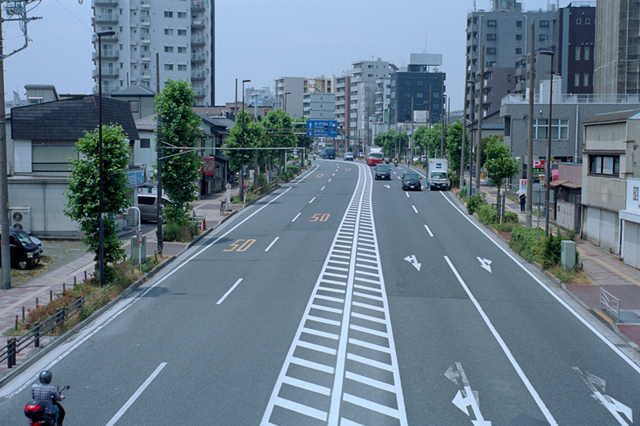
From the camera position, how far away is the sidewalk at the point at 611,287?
17.2m

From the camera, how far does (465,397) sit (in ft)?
39.6

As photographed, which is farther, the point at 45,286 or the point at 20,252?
the point at 20,252

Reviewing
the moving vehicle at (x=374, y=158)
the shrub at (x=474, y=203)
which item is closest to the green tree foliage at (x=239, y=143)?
the shrub at (x=474, y=203)

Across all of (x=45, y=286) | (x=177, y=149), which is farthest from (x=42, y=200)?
(x=45, y=286)

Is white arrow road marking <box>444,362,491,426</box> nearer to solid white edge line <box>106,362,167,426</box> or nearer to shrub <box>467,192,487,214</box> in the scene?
solid white edge line <box>106,362,167,426</box>

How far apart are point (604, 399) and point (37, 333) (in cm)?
1331

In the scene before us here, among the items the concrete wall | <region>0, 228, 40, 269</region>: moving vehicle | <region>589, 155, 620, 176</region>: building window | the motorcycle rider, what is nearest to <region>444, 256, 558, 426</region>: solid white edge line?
the motorcycle rider

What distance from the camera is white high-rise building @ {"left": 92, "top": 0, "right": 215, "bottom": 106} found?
300 ft

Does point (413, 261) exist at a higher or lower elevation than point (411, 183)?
lower

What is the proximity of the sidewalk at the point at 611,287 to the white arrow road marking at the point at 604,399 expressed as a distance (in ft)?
10.9

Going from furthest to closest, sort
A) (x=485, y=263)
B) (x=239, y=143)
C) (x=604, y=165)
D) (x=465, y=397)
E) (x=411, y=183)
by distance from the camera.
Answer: (x=411, y=183) < (x=239, y=143) < (x=604, y=165) < (x=485, y=263) < (x=465, y=397)

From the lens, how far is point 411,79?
150 metres

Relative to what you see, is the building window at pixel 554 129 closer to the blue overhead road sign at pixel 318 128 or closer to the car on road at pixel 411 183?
the car on road at pixel 411 183

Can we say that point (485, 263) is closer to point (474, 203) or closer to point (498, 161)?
point (498, 161)
